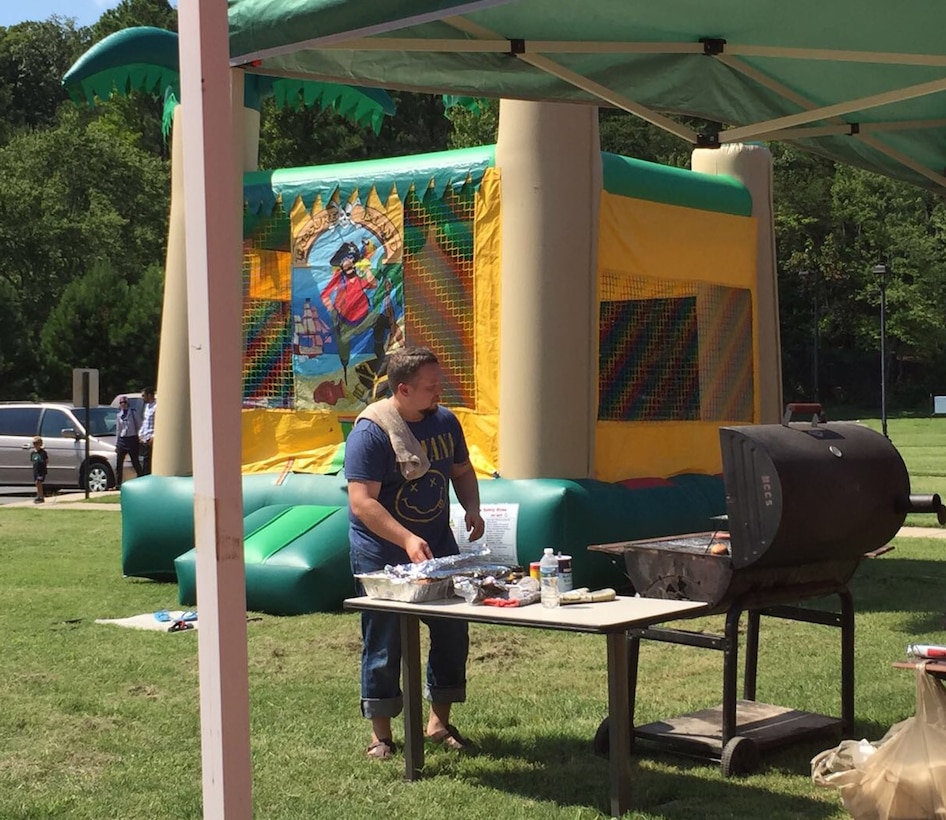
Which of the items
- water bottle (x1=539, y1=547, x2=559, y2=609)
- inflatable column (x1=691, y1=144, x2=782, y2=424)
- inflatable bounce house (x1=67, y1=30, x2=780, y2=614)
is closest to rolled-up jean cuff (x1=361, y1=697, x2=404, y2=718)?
water bottle (x1=539, y1=547, x2=559, y2=609)

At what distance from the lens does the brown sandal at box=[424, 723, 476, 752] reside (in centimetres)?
601

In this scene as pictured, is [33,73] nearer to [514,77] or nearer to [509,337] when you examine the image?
[509,337]

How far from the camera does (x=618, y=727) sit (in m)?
4.98

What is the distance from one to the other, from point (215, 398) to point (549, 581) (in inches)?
99.5

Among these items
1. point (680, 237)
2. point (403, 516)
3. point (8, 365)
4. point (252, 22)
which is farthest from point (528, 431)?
point (8, 365)

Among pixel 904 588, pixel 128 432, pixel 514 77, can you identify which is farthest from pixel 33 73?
pixel 514 77

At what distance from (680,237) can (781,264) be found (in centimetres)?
4938

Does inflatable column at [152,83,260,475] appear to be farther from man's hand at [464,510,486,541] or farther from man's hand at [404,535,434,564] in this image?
man's hand at [404,535,434,564]

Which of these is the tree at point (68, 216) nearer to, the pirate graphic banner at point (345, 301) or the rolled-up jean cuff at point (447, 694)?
the pirate graphic banner at point (345, 301)

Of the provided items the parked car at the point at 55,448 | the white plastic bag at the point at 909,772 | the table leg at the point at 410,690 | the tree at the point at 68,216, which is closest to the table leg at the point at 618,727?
the white plastic bag at the point at 909,772

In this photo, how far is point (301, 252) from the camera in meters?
11.9

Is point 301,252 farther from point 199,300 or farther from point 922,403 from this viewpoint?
point 922,403

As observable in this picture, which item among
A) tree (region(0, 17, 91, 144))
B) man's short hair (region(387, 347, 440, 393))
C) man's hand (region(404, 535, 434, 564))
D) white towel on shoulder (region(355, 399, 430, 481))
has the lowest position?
man's hand (region(404, 535, 434, 564))

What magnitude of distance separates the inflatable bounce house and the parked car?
13.4 m
